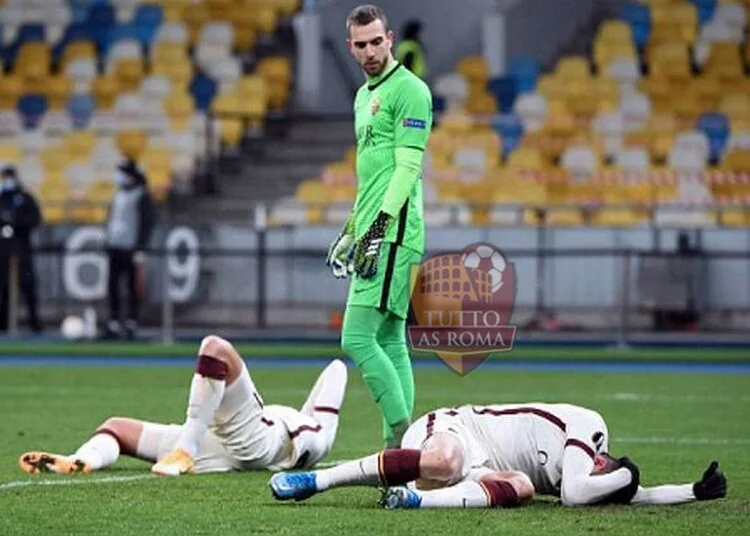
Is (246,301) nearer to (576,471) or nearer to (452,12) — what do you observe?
(452,12)

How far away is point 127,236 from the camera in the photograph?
24.0m

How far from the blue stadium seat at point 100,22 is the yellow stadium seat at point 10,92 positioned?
1419 mm

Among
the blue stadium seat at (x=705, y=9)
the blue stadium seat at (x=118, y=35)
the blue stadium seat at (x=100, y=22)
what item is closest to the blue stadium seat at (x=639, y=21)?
the blue stadium seat at (x=705, y=9)

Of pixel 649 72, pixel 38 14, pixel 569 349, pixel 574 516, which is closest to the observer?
pixel 574 516

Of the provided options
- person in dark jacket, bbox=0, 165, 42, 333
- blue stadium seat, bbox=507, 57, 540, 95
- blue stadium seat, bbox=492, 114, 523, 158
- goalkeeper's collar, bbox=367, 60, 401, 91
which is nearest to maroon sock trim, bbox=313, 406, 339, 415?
goalkeeper's collar, bbox=367, 60, 401, 91

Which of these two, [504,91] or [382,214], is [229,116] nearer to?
[504,91]

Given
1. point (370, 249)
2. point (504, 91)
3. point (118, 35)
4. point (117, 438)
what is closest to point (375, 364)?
point (370, 249)

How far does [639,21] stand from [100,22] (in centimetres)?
799

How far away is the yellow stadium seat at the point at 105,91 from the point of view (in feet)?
94.3

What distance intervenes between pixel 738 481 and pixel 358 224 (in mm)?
2168

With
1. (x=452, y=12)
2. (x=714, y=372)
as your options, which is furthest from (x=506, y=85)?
(x=714, y=372)

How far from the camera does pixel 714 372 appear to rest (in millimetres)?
18812

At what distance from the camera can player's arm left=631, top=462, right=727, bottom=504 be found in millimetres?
7785

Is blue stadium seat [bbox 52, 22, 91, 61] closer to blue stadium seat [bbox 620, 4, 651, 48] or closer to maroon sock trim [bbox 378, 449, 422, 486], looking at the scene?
blue stadium seat [bbox 620, 4, 651, 48]
